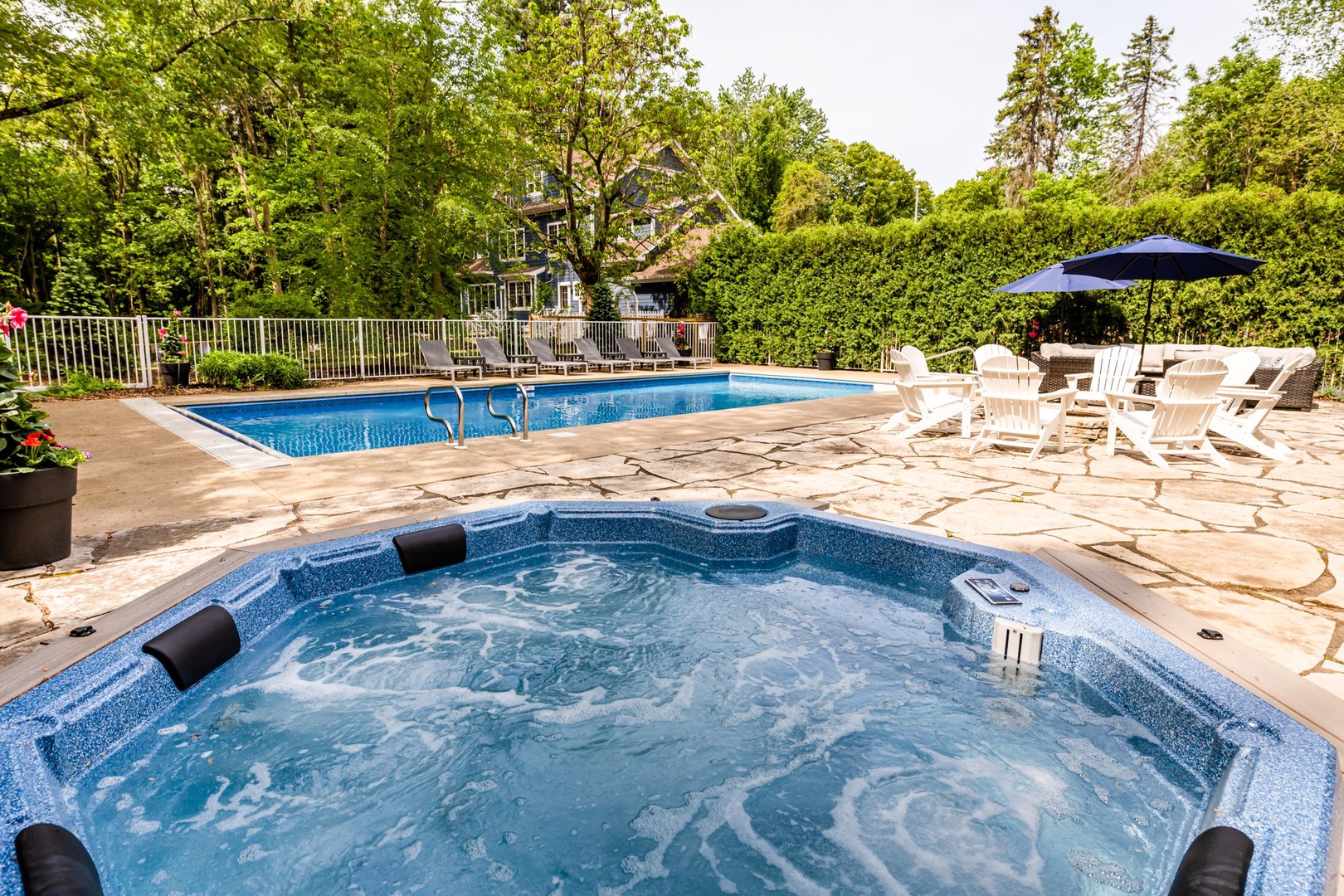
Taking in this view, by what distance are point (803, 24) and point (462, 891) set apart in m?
18.6

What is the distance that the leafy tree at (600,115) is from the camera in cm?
1583

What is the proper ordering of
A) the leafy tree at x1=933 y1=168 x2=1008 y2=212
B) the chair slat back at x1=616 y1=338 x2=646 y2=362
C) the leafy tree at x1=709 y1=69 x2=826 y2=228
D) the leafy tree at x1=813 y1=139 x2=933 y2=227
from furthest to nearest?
1. the leafy tree at x1=813 y1=139 x2=933 y2=227
2. the leafy tree at x1=933 y1=168 x2=1008 y2=212
3. the leafy tree at x1=709 y1=69 x2=826 y2=228
4. the chair slat back at x1=616 y1=338 x2=646 y2=362

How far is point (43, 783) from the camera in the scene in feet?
5.88

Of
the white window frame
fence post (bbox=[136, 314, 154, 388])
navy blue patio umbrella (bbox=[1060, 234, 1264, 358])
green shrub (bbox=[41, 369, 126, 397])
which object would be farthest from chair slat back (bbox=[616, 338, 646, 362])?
the white window frame

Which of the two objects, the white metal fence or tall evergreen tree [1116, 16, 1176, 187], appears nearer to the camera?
the white metal fence

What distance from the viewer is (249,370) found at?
11031 mm

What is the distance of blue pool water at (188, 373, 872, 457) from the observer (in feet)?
27.6

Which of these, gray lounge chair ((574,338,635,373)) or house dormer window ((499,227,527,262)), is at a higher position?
house dormer window ((499,227,527,262))

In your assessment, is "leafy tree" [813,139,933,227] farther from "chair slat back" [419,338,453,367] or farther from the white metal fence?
"chair slat back" [419,338,453,367]

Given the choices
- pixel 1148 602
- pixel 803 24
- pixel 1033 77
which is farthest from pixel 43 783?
pixel 1033 77

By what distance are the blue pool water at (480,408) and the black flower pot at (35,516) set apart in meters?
3.75

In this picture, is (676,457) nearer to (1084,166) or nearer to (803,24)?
(803,24)

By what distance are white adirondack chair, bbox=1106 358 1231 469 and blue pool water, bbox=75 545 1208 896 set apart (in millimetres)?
3639

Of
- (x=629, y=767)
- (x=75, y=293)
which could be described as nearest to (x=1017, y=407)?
(x=629, y=767)
